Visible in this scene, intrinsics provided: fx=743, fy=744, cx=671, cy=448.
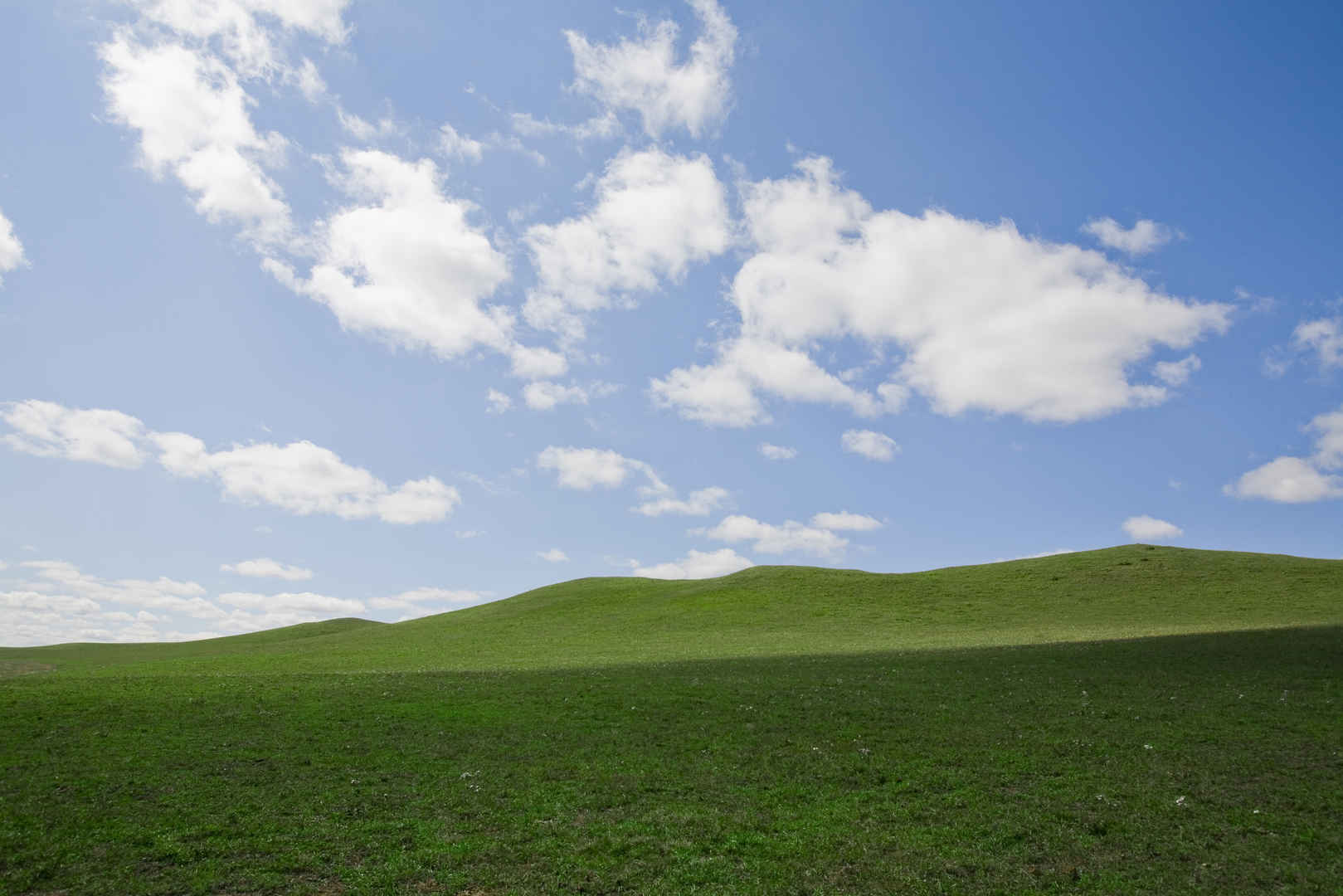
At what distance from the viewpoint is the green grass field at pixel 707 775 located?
1396 centimetres

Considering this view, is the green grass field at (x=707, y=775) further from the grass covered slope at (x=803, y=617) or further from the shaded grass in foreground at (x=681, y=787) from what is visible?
the grass covered slope at (x=803, y=617)

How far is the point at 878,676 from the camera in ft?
109

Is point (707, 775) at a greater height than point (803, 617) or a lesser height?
lesser

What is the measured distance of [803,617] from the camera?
63969 mm

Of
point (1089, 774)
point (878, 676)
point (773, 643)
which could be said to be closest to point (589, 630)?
point (773, 643)

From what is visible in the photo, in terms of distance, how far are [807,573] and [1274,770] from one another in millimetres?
65718

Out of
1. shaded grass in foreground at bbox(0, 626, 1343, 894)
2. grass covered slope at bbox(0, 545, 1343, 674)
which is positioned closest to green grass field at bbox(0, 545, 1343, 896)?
shaded grass in foreground at bbox(0, 626, 1343, 894)

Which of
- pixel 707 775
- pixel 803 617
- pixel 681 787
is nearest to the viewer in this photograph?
pixel 681 787

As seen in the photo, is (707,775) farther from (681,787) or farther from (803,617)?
(803,617)

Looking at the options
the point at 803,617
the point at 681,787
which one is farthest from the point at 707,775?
the point at 803,617

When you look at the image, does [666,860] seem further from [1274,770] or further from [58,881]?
[1274,770]

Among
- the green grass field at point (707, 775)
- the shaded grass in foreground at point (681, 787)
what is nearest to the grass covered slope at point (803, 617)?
the green grass field at point (707, 775)

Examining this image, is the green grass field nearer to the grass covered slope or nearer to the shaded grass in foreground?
the shaded grass in foreground

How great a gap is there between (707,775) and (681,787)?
47.7 inches
